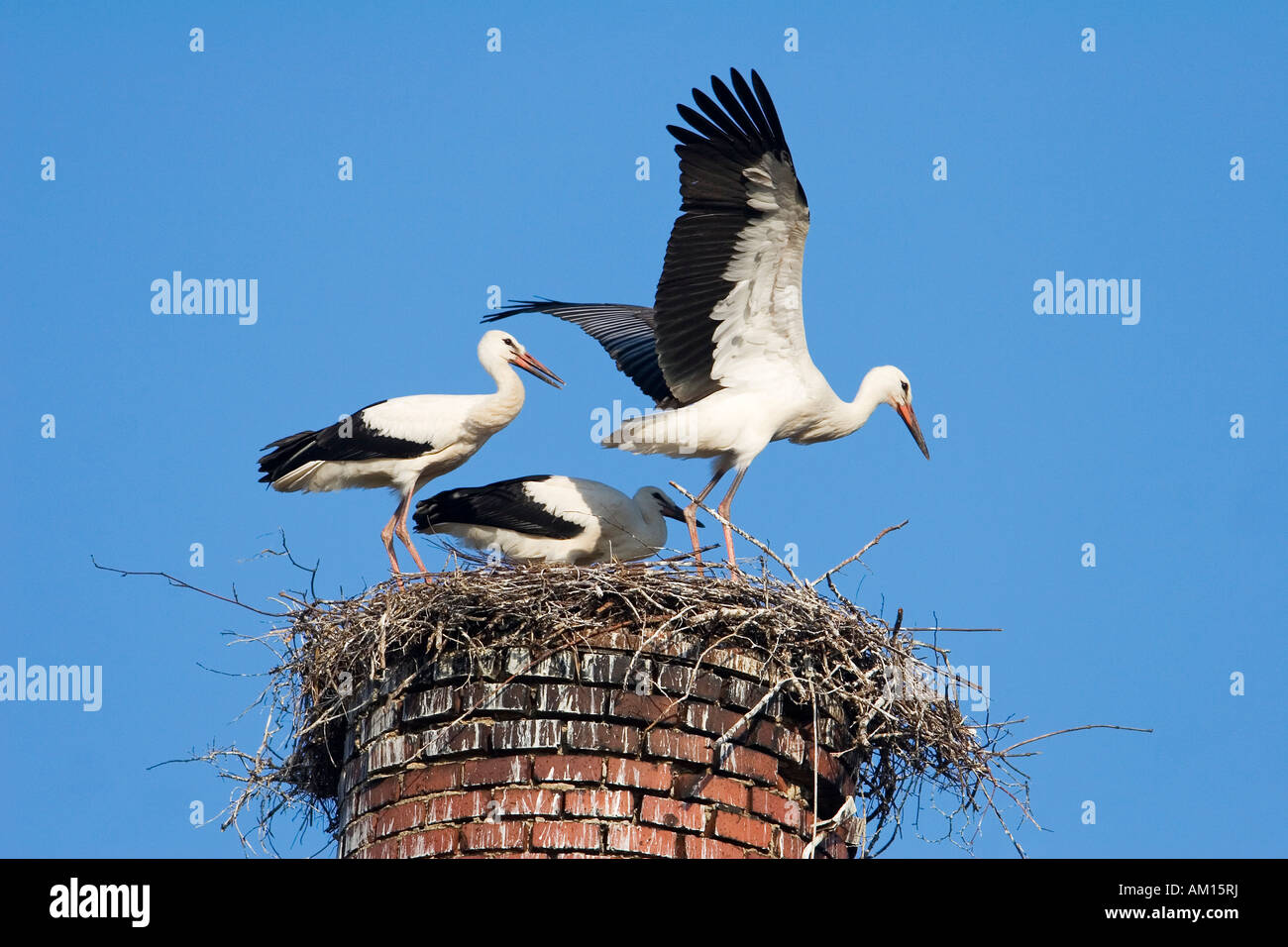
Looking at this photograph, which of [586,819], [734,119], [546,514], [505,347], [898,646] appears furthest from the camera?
[505,347]

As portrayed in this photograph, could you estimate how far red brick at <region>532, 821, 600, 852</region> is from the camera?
6.64m

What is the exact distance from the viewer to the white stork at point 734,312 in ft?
29.7

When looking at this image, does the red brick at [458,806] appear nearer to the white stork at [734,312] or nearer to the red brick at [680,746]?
the red brick at [680,746]

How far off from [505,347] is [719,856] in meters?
4.67

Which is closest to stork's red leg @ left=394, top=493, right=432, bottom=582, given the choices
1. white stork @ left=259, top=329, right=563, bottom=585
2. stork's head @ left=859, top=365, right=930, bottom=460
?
white stork @ left=259, top=329, right=563, bottom=585

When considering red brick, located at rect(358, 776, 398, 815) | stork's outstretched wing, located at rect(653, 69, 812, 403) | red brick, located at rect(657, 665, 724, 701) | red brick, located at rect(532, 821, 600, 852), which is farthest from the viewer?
stork's outstretched wing, located at rect(653, 69, 812, 403)

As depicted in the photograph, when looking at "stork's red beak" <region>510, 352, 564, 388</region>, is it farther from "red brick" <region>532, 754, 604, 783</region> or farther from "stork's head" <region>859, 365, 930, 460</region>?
"red brick" <region>532, 754, 604, 783</region>

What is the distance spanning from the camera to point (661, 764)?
6.84 metres

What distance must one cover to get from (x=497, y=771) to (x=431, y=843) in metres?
0.39

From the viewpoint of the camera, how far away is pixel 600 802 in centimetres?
673

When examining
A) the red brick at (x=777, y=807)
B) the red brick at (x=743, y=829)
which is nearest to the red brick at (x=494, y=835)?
the red brick at (x=743, y=829)

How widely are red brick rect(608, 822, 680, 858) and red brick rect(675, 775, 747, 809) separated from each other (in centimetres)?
19

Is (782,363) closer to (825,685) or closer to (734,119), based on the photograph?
(734,119)

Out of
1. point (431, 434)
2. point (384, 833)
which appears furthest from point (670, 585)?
point (431, 434)
